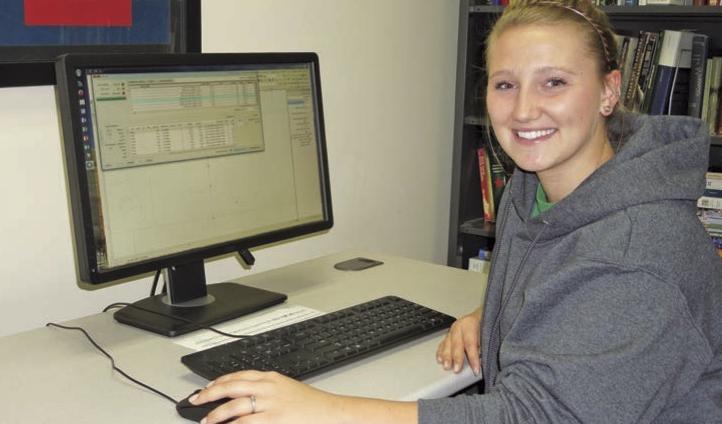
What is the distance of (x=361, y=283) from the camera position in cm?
169

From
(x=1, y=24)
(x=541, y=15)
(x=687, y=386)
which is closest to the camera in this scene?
(x=687, y=386)

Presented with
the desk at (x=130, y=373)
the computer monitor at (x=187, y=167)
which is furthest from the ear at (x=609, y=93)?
the computer monitor at (x=187, y=167)

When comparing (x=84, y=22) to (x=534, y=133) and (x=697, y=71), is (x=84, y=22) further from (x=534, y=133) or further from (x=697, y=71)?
(x=697, y=71)

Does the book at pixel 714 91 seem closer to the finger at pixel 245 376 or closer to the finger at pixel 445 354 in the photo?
the finger at pixel 445 354

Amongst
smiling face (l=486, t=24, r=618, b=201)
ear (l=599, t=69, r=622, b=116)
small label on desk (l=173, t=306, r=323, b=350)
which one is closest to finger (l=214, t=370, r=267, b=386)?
small label on desk (l=173, t=306, r=323, b=350)

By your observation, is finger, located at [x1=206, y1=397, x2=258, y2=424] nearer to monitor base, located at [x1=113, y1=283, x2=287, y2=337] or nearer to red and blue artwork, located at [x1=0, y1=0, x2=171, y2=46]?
monitor base, located at [x1=113, y1=283, x2=287, y2=337]

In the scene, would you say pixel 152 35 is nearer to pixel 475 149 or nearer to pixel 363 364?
pixel 363 364

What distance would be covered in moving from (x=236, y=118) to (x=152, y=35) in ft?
1.09

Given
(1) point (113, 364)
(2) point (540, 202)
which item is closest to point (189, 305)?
(1) point (113, 364)

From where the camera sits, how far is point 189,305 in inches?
58.7

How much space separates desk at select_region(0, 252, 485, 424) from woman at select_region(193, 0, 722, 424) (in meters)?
0.07

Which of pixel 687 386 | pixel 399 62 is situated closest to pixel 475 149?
pixel 399 62

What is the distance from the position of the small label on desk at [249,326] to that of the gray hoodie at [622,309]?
0.41m

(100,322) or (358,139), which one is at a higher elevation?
(358,139)
